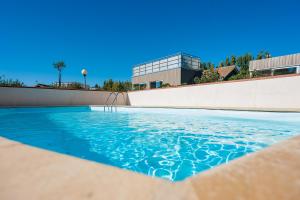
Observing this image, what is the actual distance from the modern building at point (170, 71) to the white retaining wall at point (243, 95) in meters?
9.17

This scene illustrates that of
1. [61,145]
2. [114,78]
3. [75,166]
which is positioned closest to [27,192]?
[75,166]

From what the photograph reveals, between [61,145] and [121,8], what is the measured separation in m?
19.3

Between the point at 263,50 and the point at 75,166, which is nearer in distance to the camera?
the point at 75,166

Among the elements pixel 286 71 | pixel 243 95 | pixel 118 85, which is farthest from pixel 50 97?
pixel 286 71

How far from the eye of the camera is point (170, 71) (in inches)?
866

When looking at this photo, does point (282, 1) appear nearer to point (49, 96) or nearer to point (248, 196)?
point (248, 196)

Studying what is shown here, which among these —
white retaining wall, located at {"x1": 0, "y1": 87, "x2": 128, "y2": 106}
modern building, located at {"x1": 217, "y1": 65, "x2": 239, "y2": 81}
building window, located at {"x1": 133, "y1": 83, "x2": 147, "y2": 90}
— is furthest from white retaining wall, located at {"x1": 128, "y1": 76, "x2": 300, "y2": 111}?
modern building, located at {"x1": 217, "y1": 65, "x2": 239, "y2": 81}

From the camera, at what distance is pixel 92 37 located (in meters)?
23.4

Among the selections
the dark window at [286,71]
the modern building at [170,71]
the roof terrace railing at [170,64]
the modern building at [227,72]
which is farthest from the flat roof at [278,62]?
the roof terrace railing at [170,64]

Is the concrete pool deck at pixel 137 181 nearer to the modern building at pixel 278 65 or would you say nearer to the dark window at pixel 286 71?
the modern building at pixel 278 65

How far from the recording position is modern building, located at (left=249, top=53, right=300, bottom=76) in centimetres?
1586

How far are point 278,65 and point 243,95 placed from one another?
12.1 m

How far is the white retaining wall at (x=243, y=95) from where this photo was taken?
720 centimetres

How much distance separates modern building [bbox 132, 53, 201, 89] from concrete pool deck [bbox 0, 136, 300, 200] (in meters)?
A: 20.3
